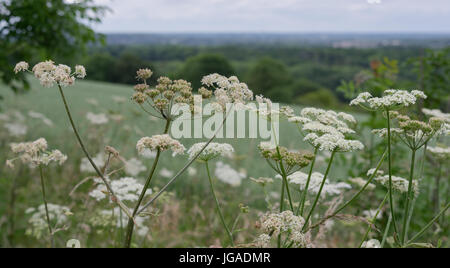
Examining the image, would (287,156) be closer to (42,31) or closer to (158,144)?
(158,144)

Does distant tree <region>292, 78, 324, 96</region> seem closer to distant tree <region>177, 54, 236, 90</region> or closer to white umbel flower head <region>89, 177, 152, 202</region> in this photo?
distant tree <region>177, 54, 236, 90</region>

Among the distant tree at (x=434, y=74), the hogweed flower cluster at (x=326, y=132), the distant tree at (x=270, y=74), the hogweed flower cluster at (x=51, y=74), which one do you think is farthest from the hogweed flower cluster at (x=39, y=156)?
the distant tree at (x=270, y=74)

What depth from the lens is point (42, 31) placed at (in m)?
4.45

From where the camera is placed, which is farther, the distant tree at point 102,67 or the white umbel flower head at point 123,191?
the distant tree at point 102,67

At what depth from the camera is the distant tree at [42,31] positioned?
150 inches

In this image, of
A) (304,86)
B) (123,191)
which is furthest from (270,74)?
(123,191)

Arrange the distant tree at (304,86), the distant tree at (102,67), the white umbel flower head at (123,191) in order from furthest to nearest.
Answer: the distant tree at (304,86) → the distant tree at (102,67) → the white umbel flower head at (123,191)

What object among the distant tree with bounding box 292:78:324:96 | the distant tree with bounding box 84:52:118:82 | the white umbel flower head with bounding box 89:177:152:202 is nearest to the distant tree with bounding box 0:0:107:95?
the white umbel flower head with bounding box 89:177:152:202

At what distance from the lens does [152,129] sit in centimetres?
657

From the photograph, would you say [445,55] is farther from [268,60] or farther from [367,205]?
[268,60]

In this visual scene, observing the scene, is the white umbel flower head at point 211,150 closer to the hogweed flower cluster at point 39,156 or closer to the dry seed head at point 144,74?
the dry seed head at point 144,74

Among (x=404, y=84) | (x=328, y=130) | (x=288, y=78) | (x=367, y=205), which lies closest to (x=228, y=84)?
(x=328, y=130)
